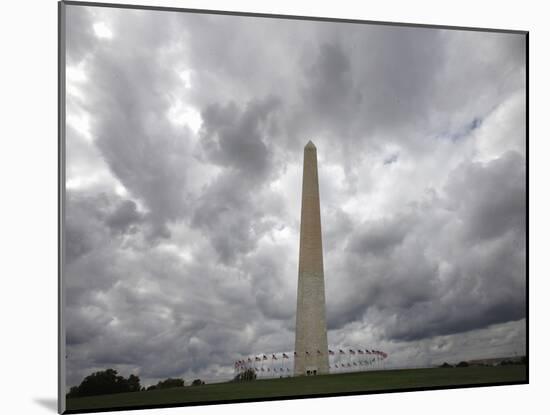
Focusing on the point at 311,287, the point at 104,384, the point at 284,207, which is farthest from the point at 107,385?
the point at 284,207

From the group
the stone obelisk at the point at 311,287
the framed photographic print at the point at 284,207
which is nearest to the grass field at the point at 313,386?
the framed photographic print at the point at 284,207

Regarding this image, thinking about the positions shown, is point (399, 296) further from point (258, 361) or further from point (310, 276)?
point (258, 361)

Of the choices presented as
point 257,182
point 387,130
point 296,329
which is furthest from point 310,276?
point 387,130

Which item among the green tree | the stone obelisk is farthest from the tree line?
the stone obelisk

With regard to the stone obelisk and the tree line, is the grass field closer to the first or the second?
the tree line

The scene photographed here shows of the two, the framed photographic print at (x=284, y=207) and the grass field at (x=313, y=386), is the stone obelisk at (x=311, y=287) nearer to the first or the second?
the framed photographic print at (x=284, y=207)

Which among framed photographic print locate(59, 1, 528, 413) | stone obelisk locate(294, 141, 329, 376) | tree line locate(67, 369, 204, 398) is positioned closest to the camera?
tree line locate(67, 369, 204, 398)
